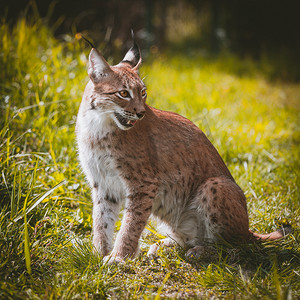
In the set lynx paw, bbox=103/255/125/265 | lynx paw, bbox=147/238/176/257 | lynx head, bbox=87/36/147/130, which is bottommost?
lynx paw, bbox=147/238/176/257

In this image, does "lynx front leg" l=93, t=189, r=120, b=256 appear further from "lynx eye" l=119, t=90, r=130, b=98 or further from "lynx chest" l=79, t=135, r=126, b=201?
"lynx eye" l=119, t=90, r=130, b=98

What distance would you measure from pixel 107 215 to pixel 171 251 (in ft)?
2.20

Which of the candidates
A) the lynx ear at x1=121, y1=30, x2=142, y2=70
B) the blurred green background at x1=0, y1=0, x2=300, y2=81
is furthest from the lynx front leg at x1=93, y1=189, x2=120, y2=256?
the blurred green background at x1=0, y1=0, x2=300, y2=81

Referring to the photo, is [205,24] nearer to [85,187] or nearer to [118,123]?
[85,187]

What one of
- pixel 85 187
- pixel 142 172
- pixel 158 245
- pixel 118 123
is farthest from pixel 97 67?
pixel 158 245

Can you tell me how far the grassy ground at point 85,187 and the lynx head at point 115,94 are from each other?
28.1 inches

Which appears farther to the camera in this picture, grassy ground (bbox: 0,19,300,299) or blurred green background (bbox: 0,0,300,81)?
blurred green background (bbox: 0,0,300,81)

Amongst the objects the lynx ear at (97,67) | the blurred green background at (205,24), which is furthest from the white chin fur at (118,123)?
the blurred green background at (205,24)

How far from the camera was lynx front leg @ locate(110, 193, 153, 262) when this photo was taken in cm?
313

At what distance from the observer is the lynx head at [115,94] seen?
10.0ft

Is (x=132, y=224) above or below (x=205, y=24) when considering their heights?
below

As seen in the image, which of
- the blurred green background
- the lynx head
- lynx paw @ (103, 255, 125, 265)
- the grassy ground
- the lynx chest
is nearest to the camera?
the grassy ground

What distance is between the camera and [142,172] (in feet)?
10.5

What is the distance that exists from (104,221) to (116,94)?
3.82 feet
